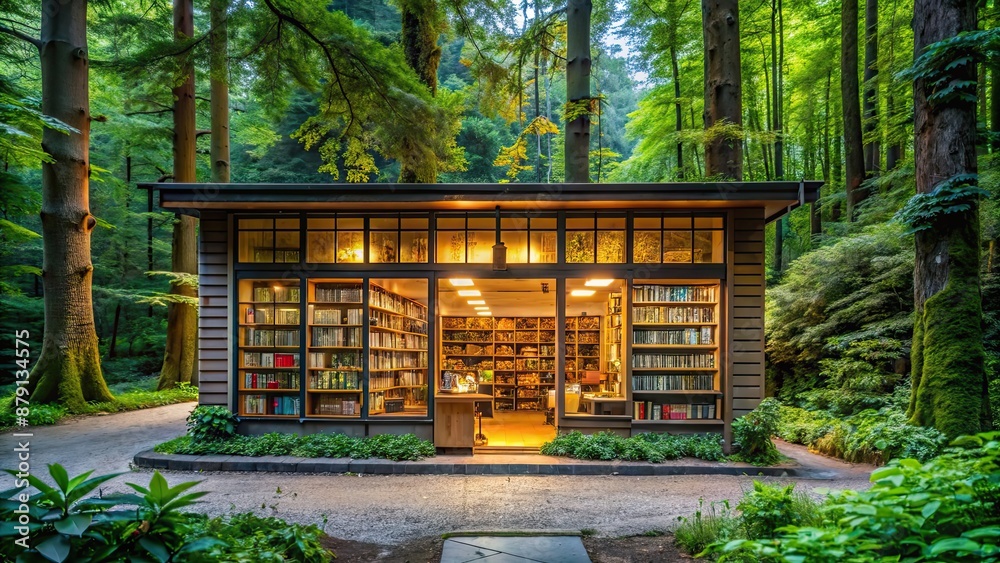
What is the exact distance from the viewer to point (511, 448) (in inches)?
336

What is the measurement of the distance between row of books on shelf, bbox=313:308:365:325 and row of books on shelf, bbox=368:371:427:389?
92cm

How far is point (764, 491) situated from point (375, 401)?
20.1 ft

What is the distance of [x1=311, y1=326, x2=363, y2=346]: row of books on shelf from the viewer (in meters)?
8.77

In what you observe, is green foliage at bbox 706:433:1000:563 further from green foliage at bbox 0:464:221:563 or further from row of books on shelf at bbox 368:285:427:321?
row of books on shelf at bbox 368:285:427:321

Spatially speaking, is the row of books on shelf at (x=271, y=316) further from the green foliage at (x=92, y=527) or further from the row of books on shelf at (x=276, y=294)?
the green foliage at (x=92, y=527)

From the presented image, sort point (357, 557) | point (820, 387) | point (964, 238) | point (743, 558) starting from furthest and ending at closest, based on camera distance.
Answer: point (820, 387), point (964, 238), point (357, 557), point (743, 558)

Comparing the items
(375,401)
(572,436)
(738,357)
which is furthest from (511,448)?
(738,357)

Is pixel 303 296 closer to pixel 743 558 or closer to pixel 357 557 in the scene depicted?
pixel 357 557

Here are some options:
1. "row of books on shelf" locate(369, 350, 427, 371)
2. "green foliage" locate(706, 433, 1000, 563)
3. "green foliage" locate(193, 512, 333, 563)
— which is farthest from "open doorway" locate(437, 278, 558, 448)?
"green foliage" locate(706, 433, 1000, 563)

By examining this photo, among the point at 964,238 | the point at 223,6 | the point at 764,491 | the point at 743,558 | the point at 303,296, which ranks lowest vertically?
the point at 743,558

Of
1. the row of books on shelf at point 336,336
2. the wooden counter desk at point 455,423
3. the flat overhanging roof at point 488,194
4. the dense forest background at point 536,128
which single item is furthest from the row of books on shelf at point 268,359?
the dense forest background at point 536,128

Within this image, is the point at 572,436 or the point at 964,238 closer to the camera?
the point at 964,238

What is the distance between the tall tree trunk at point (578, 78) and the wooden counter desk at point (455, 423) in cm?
451

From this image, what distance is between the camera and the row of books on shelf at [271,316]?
8805 mm
